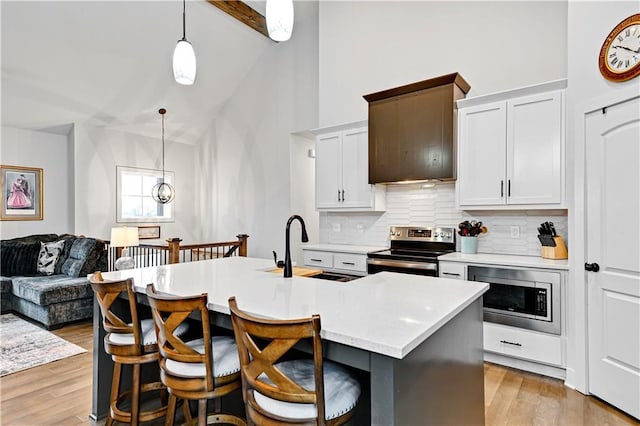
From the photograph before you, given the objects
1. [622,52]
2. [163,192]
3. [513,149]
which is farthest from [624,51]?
[163,192]

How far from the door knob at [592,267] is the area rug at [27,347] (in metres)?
4.39

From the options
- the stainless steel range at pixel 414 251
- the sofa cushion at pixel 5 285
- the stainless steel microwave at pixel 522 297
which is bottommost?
the sofa cushion at pixel 5 285

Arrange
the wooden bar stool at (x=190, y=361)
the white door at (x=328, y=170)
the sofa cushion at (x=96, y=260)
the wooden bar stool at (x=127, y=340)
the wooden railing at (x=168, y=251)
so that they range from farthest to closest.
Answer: the wooden railing at (x=168, y=251)
the sofa cushion at (x=96, y=260)
the white door at (x=328, y=170)
the wooden bar stool at (x=127, y=340)
the wooden bar stool at (x=190, y=361)

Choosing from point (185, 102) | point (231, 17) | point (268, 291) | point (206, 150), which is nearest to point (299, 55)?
point (231, 17)

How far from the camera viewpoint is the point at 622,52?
7.84ft

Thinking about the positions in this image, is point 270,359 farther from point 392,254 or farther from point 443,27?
point 443,27

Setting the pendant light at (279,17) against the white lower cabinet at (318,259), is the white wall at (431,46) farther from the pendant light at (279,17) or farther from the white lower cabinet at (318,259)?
the pendant light at (279,17)

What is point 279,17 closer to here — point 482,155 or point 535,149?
point 482,155

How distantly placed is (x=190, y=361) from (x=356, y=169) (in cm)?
317

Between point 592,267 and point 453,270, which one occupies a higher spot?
point 592,267

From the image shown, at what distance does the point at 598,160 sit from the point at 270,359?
8.72 feet

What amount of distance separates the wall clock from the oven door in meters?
1.92

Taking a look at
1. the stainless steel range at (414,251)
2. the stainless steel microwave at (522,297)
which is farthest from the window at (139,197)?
the stainless steel microwave at (522,297)

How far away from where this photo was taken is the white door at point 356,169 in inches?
167
